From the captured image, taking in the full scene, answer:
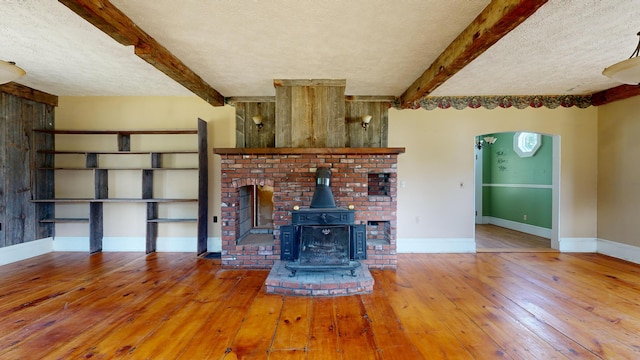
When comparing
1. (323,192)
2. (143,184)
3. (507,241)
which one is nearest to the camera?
(323,192)

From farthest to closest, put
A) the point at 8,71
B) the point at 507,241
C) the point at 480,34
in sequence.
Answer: the point at 507,241
the point at 480,34
the point at 8,71

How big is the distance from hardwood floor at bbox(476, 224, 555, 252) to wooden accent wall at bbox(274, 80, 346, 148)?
3.22 m

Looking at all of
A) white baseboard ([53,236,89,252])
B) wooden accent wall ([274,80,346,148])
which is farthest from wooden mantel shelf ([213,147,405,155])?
white baseboard ([53,236,89,252])

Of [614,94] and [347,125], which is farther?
[347,125]

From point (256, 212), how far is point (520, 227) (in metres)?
5.79

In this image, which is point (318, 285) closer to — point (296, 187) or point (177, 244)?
point (296, 187)

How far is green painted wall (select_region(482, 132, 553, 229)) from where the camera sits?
5504 millimetres

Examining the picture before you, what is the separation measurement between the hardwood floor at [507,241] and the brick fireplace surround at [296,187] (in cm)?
207

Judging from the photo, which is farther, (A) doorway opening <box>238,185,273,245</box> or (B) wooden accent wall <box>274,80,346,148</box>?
(A) doorway opening <box>238,185,273,245</box>

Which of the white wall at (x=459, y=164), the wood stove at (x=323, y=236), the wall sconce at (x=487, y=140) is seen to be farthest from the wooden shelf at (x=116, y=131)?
the wall sconce at (x=487, y=140)

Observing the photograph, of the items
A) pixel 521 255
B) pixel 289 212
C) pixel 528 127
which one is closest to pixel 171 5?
pixel 289 212

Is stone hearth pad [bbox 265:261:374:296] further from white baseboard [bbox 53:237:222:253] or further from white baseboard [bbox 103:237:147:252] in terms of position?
white baseboard [bbox 103:237:147:252]

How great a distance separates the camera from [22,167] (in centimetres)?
401

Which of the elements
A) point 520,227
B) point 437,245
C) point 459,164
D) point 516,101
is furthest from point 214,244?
point 520,227
